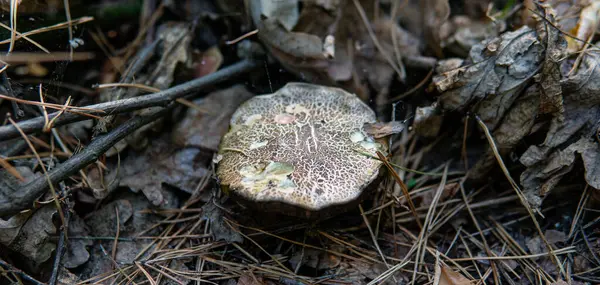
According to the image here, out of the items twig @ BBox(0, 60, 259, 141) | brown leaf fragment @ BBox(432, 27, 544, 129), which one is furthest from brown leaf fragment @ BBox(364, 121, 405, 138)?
twig @ BBox(0, 60, 259, 141)

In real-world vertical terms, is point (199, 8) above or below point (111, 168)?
above

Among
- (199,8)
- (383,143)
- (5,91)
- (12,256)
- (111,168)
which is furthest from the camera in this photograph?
(199,8)

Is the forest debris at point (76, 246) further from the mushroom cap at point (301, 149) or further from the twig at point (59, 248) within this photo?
the mushroom cap at point (301, 149)

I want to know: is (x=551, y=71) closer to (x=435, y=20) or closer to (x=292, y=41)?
(x=435, y=20)

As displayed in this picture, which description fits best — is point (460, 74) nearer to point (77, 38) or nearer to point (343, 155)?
point (343, 155)

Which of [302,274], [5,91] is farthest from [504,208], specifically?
[5,91]

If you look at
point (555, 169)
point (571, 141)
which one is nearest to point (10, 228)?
point (555, 169)
